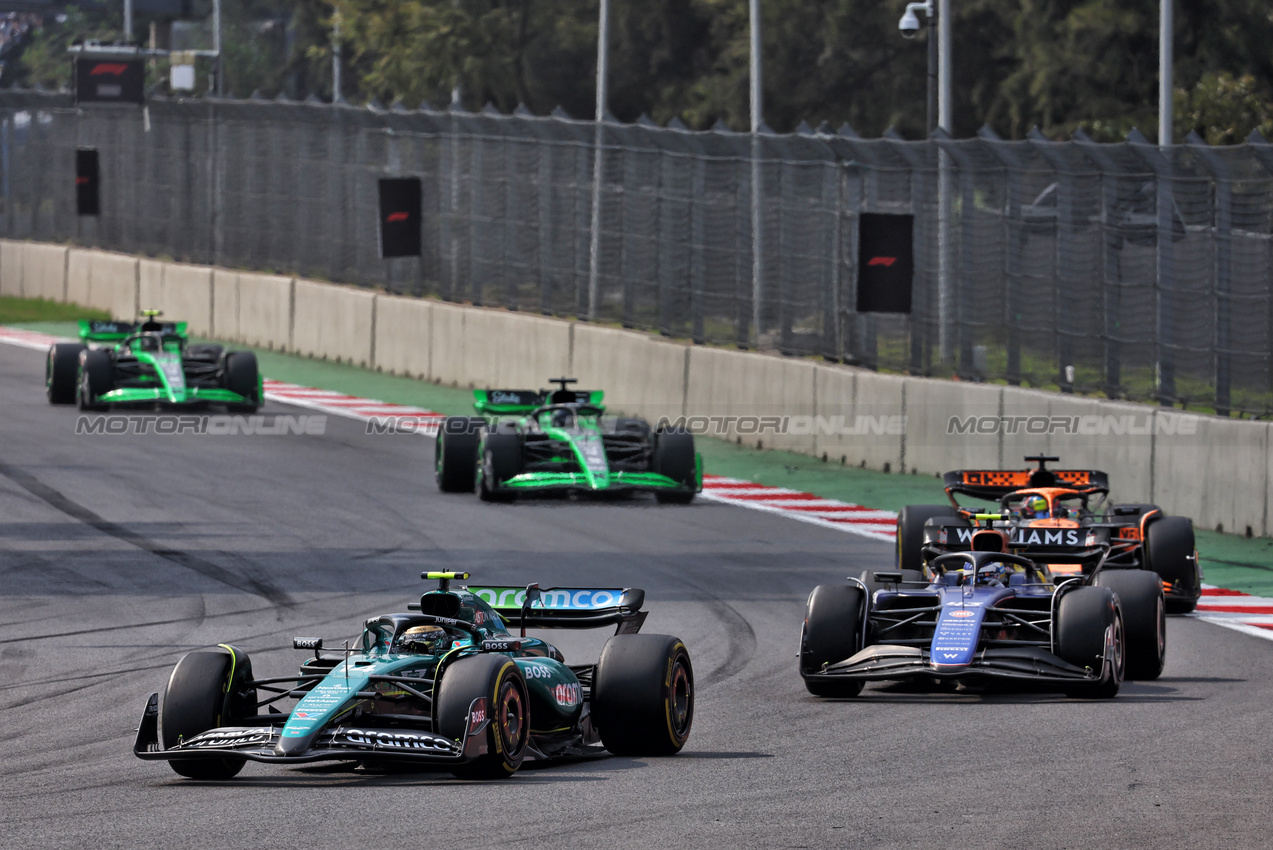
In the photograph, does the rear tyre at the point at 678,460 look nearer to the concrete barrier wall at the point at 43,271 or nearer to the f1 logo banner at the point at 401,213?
the f1 logo banner at the point at 401,213

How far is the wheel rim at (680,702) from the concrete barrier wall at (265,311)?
2379 cm

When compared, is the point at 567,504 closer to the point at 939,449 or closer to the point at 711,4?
the point at 939,449

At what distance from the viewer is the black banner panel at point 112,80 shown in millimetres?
41344

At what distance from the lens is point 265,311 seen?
34.5m

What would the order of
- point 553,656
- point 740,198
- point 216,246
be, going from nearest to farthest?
point 553,656
point 740,198
point 216,246

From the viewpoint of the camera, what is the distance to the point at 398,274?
32.8 m

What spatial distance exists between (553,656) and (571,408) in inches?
392

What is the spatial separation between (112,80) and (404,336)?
1321 cm

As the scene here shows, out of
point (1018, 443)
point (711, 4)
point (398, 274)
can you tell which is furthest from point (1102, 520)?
point (711, 4)

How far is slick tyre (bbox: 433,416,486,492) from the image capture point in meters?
21.0

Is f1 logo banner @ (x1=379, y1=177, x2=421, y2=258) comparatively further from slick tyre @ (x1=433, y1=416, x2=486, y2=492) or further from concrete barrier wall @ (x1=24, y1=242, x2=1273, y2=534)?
slick tyre @ (x1=433, y1=416, x2=486, y2=492)

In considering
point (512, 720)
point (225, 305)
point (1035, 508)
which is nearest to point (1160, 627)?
point (1035, 508)

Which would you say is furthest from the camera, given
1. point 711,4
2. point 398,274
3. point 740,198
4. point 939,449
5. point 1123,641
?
point 711,4

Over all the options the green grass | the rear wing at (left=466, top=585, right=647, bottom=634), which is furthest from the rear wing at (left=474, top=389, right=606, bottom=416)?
the green grass
